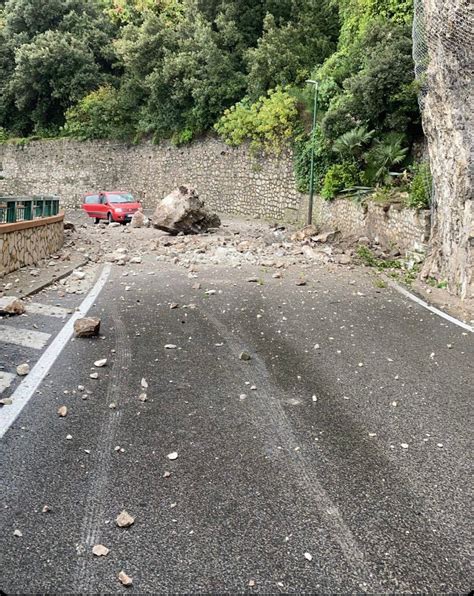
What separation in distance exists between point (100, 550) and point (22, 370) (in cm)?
352

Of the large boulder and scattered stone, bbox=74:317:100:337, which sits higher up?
the large boulder

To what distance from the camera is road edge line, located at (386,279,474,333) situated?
8861 mm

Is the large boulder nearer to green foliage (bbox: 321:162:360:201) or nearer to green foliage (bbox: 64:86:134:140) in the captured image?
green foliage (bbox: 321:162:360:201)

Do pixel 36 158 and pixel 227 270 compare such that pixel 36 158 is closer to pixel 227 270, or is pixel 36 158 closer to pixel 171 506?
pixel 227 270

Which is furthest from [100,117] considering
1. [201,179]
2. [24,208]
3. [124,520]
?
[124,520]

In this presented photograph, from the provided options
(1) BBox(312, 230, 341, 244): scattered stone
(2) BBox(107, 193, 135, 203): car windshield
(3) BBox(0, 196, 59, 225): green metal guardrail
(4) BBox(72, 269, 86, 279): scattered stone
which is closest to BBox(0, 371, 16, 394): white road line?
(4) BBox(72, 269, 86, 279): scattered stone

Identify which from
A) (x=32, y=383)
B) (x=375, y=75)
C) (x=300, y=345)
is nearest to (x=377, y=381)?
(x=300, y=345)

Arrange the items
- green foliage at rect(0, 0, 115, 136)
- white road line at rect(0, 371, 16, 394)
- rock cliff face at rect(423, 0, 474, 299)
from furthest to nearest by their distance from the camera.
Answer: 1. green foliage at rect(0, 0, 115, 136)
2. rock cliff face at rect(423, 0, 474, 299)
3. white road line at rect(0, 371, 16, 394)

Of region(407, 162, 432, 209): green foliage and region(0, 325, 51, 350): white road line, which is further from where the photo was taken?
region(407, 162, 432, 209): green foliage

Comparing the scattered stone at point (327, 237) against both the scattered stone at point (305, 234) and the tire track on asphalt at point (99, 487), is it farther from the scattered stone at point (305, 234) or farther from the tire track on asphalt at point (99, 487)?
the tire track on asphalt at point (99, 487)

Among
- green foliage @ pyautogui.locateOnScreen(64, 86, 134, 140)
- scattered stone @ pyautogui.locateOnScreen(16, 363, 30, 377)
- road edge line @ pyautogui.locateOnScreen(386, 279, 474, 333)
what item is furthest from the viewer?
green foliage @ pyautogui.locateOnScreen(64, 86, 134, 140)

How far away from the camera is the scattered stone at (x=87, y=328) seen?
7.69m

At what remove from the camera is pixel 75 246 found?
19.4m

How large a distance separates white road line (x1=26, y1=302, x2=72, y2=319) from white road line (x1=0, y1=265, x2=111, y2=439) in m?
0.20
